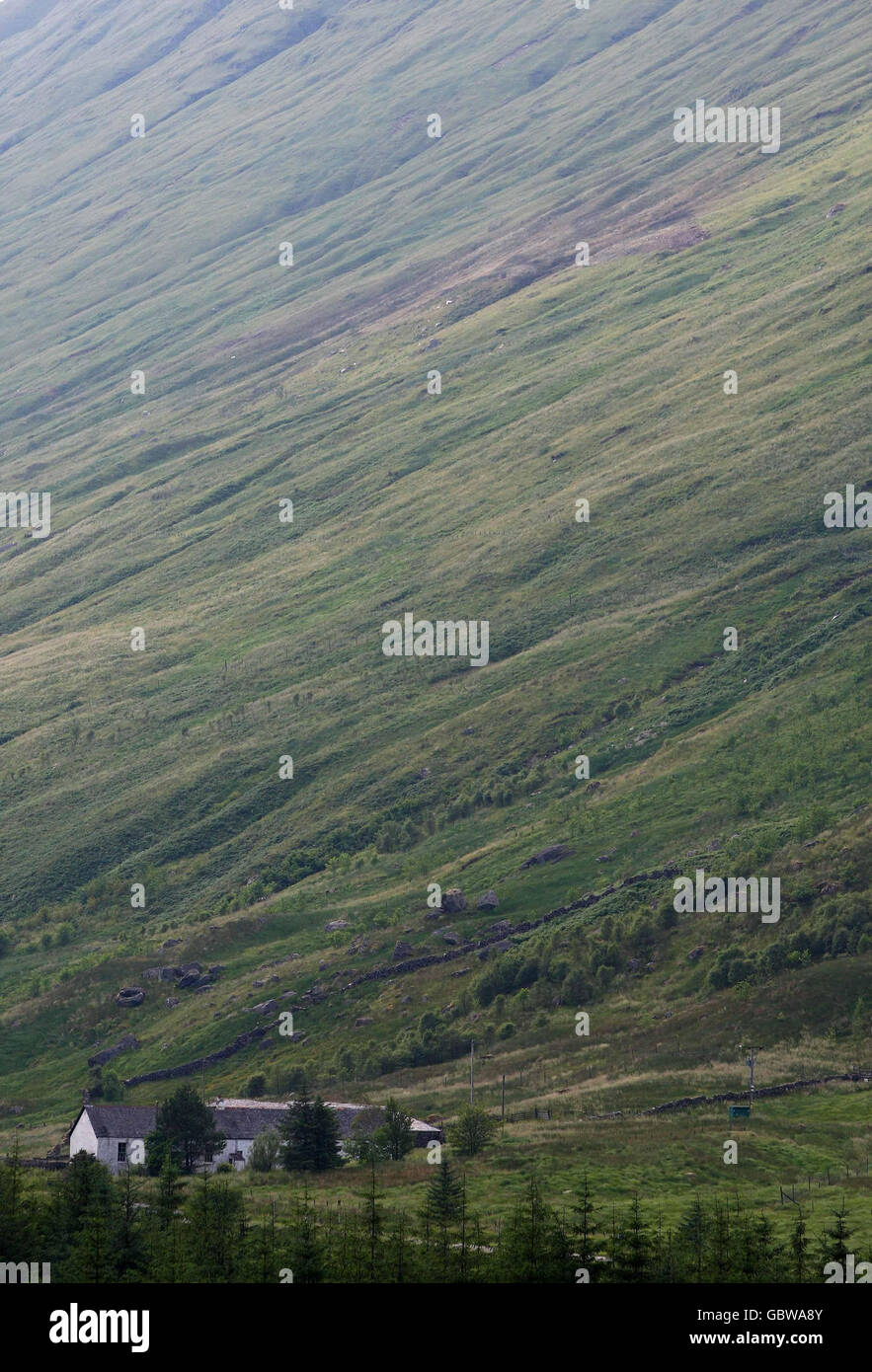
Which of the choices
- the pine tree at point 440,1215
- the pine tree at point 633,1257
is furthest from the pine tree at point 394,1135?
the pine tree at point 633,1257

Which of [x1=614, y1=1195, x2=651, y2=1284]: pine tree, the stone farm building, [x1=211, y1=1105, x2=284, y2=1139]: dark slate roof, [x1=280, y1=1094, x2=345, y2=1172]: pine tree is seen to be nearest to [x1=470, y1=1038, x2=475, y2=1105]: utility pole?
the stone farm building

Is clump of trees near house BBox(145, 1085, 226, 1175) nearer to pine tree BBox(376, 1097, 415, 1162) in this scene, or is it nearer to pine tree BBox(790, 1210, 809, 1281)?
pine tree BBox(376, 1097, 415, 1162)

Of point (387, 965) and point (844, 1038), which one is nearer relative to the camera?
point (844, 1038)

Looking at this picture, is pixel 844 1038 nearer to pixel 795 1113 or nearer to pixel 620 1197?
pixel 795 1113

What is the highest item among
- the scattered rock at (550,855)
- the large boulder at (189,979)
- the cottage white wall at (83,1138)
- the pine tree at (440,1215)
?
the scattered rock at (550,855)

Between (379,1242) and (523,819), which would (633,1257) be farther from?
(523,819)

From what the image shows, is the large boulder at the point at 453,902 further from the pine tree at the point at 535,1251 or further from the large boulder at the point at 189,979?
the pine tree at the point at 535,1251
